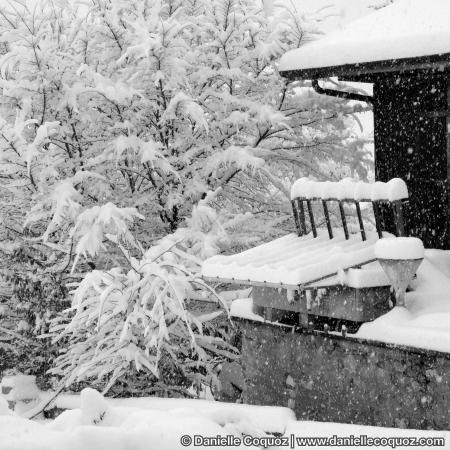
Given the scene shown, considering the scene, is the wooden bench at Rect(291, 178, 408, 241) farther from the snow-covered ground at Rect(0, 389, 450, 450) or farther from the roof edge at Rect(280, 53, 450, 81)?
the snow-covered ground at Rect(0, 389, 450, 450)

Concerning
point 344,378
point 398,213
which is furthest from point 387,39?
point 344,378

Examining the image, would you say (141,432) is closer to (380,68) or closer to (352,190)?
(352,190)

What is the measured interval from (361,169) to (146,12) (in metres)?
3.13

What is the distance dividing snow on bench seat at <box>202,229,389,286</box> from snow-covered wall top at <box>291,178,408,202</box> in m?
0.40

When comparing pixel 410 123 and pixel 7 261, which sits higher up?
pixel 410 123

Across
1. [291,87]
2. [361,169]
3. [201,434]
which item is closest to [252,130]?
[291,87]

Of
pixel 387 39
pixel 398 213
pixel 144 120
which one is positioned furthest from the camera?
pixel 144 120

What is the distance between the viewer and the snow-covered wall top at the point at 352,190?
5.48 meters

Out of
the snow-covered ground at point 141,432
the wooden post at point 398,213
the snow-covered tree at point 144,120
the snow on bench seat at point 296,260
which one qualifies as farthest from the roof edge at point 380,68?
the snow-covered ground at point 141,432

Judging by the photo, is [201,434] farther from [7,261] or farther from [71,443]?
[7,261]

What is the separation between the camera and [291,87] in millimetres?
8227

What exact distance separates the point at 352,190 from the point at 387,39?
1.30m

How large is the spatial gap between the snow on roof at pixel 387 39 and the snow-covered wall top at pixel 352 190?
40.9 inches

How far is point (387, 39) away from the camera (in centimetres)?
589
